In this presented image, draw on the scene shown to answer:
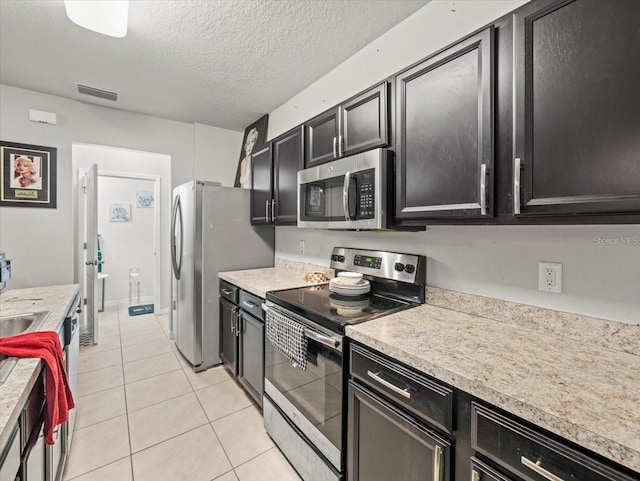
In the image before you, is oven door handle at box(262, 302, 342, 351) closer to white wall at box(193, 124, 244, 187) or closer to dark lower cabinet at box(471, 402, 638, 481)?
dark lower cabinet at box(471, 402, 638, 481)

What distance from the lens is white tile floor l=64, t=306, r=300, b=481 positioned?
64.6 inches

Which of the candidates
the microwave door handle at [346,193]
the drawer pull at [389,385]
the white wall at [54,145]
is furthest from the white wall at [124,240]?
the drawer pull at [389,385]

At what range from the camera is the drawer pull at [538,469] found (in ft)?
2.24

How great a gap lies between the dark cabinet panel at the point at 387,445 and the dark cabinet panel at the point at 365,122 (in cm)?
122

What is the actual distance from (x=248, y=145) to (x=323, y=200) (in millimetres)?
2218

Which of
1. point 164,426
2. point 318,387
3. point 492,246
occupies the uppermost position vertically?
point 492,246

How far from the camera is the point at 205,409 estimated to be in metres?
2.18

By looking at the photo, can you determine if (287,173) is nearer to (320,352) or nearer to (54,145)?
(320,352)

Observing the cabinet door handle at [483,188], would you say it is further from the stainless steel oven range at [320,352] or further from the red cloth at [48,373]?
the red cloth at [48,373]

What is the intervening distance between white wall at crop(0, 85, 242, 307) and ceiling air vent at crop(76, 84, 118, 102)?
318mm

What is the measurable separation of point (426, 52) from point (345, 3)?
0.56 m

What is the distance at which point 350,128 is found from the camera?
1744 millimetres

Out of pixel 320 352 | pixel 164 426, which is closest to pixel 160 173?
pixel 164 426

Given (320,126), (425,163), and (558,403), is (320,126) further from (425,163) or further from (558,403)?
(558,403)
